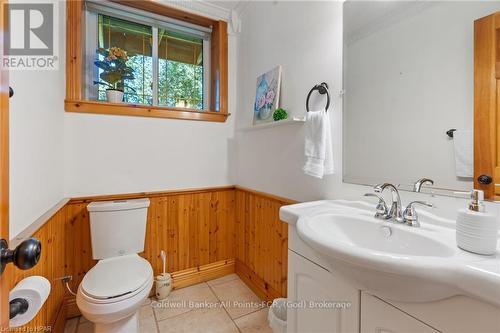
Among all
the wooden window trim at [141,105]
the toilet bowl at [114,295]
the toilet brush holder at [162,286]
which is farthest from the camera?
the toilet brush holder at [162,286]

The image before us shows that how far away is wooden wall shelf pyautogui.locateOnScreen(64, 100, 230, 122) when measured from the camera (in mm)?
1652

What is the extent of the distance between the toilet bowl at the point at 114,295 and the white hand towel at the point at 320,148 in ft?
3.66

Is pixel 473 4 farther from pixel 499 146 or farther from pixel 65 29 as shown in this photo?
pixel 65 29

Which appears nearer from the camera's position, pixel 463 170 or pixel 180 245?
pixel 463 170

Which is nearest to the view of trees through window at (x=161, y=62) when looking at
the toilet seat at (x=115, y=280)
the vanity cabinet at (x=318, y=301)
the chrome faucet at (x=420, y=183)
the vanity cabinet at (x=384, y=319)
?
the toilet seat at (x=115, y=280)

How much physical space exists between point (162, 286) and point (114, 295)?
2.13ft

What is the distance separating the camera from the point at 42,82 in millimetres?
1194

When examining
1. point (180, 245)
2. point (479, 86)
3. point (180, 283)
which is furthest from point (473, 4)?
point (180, 283)

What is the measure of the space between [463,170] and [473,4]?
581 millimetres

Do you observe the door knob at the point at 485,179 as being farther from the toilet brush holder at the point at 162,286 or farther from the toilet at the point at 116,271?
the toilet brush holder at the point at 162,286

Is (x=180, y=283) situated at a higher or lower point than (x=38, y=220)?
lower

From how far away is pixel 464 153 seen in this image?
0.83m

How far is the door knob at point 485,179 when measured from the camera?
772 millimetres

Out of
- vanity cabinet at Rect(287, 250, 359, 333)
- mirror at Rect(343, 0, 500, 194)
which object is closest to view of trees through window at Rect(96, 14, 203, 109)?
mirror at Rect(343, 0, 500, 194)
